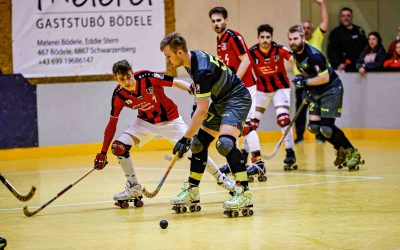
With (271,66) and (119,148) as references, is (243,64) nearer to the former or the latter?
(271,66)

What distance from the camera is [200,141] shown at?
7832 mm

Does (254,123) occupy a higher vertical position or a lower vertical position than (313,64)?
lower

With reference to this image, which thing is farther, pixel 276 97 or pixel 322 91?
pixel 276 97

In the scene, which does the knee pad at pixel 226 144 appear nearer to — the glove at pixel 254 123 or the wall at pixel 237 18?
the glove at pixel 254 123

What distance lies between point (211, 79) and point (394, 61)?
23.4 feet

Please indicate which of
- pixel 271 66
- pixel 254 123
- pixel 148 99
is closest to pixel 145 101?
pixel 148 99

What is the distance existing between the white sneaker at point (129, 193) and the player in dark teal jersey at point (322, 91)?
9.23ft

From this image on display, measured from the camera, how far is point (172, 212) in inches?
317

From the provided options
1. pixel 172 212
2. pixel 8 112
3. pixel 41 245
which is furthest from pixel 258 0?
pixel 41 245

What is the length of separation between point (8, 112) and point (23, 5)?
1.59 m

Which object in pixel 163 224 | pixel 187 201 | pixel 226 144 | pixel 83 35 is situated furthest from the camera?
pixel 83 35

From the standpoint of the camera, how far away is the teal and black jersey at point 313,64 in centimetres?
1055

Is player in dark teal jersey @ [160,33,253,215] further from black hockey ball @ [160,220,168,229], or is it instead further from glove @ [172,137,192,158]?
black hockey ball @ [160,220,168,229]

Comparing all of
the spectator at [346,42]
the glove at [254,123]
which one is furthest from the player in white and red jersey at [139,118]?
the spectator at [346,42]
